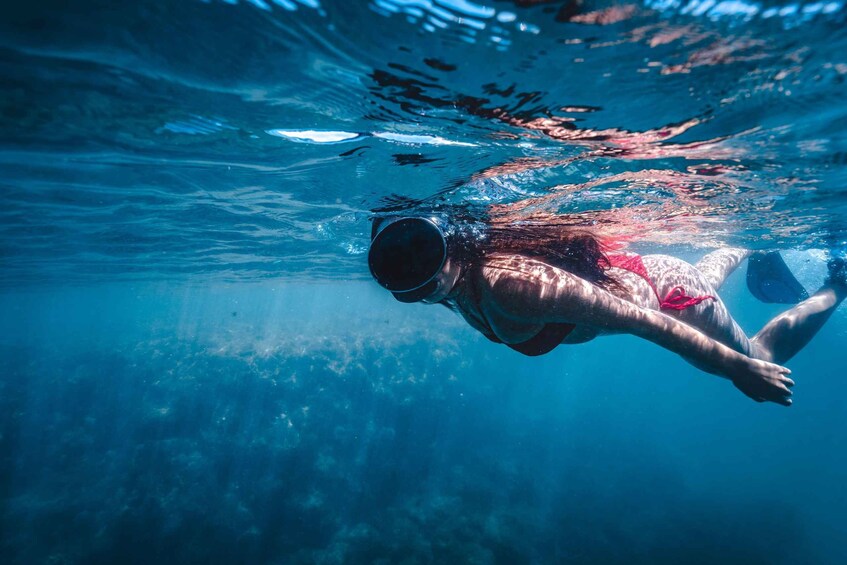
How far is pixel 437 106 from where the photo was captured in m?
4.69

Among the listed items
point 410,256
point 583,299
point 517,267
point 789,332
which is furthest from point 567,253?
point 789,332

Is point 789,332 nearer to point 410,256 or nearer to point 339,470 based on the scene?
point 410,256

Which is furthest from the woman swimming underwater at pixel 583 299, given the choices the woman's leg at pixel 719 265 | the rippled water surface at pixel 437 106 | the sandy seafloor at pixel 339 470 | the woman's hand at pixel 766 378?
the sandy seafloor at pixel 339 470

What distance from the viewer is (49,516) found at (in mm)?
15117

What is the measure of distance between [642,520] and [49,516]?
92.6 ft

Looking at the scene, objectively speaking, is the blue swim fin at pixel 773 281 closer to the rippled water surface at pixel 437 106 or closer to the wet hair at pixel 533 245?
the rippled water surface at pixel 437 106

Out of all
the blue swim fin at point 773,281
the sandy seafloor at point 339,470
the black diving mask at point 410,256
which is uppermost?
the blue swim fin at point 773,281

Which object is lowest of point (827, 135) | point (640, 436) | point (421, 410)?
point (640, 436)

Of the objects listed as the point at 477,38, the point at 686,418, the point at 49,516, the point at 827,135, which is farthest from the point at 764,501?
the point at 686,418

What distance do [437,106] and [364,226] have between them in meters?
8.56

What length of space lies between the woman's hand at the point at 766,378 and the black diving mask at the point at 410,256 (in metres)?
2.52

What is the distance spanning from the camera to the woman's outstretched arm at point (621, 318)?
2.88m

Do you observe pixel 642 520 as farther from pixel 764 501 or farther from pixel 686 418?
pixel 686 418

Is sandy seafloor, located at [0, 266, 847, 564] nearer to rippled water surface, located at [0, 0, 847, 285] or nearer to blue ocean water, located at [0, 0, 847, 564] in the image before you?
blue ocean water, located at [0, 0, 847, 564]
